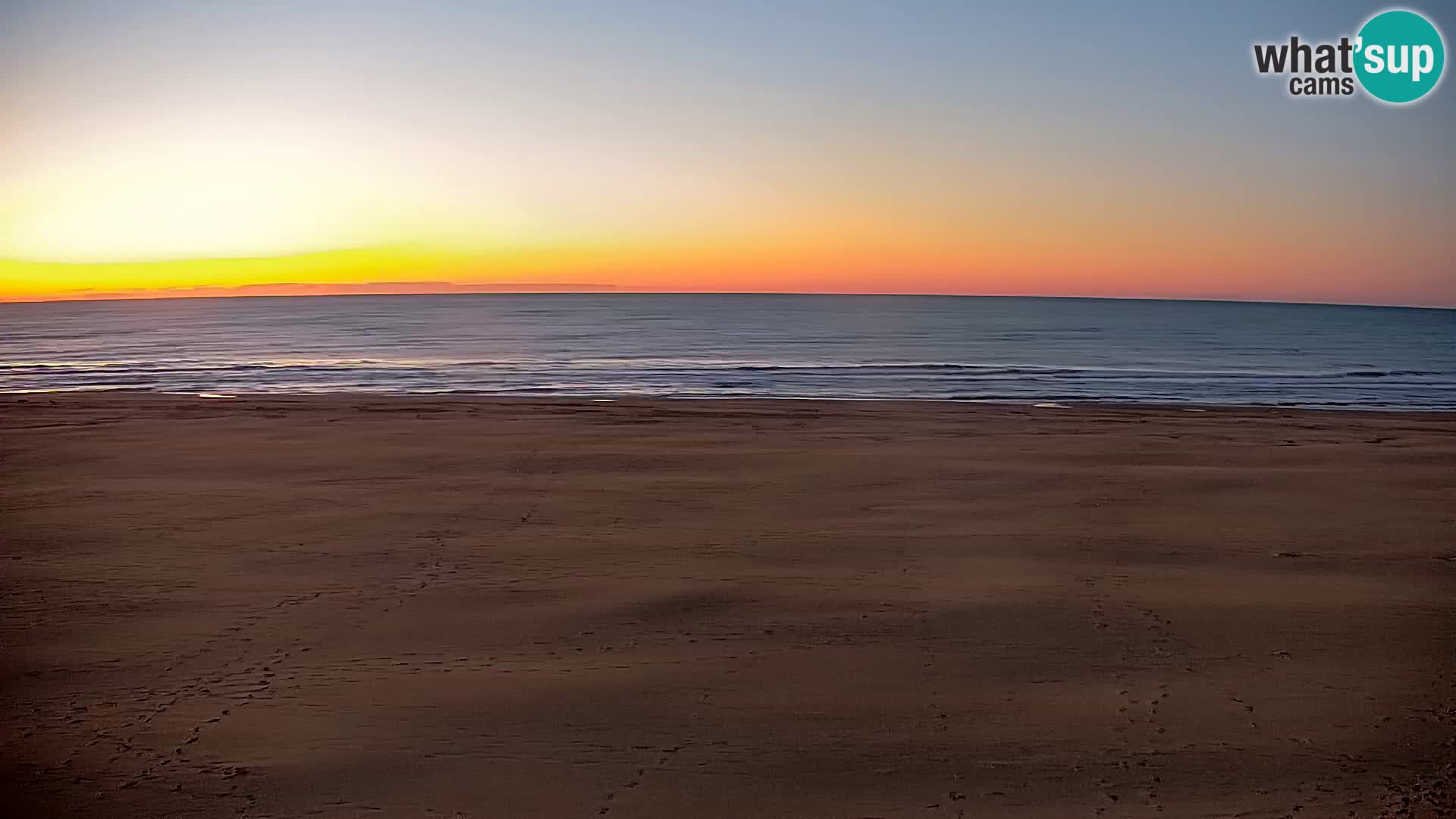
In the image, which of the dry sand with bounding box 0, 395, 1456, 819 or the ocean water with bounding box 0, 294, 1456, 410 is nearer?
the dry sand with bounding box 0, 395, 1456, 819

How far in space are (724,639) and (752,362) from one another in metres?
33.8

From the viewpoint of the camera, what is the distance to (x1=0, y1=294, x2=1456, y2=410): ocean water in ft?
97.8

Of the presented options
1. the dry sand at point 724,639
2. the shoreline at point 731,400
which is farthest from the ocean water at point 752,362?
the dry sand at point 724,639

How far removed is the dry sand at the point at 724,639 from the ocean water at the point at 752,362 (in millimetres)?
14914


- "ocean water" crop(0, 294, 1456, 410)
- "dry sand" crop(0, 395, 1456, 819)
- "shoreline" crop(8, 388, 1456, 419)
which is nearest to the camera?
"dry sand" crop(0, 395, 1456, 819)

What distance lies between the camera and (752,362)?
4106 centimetres

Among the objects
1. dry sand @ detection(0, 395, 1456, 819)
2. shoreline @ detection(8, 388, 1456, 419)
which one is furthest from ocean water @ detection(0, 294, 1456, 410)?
dry sand @ detection(0, 395, 1456, 819)

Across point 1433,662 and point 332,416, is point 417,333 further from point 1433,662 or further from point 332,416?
point 1433,662

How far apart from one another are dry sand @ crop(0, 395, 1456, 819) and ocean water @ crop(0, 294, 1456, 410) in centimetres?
1491

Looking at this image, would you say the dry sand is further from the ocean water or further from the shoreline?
the ocean water

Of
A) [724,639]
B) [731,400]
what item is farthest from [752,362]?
[724,639]

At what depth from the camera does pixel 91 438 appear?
17.3 m

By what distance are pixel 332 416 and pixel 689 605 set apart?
14.4 metres

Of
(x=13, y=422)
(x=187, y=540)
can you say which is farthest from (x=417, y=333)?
(x=187, y=540)
